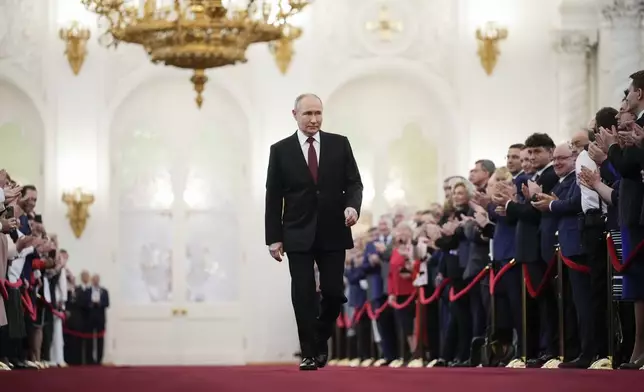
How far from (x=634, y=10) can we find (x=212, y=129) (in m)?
7.87

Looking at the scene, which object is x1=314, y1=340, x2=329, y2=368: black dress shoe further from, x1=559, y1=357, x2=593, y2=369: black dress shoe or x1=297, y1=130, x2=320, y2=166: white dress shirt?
x1=559, y1=357, x2=593, y2=369: black dress shoe

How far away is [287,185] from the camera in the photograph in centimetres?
1041

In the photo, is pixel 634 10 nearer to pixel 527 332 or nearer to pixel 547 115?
pixel 547 115

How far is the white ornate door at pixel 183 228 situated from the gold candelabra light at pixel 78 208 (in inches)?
31.9

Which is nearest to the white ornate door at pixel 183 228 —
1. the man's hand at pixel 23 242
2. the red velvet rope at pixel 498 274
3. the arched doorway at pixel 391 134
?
the arched doorway at pixel 391 134

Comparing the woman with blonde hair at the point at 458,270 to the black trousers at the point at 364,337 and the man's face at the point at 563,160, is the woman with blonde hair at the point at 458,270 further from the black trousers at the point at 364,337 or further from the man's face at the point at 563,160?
the black trousers at the point at 364,337

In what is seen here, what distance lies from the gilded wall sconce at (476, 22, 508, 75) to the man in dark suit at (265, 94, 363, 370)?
14.3m

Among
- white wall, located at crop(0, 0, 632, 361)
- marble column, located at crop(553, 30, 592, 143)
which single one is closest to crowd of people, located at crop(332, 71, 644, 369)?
marble column, located at crop(553, 30, 592, 143)

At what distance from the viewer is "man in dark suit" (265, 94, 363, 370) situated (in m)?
10.2

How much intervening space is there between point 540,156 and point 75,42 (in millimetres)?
13643

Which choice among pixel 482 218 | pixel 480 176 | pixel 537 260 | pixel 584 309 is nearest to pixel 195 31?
pixel 480 176

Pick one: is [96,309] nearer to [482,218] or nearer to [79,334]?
[79,334]

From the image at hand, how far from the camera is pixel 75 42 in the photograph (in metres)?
24.7

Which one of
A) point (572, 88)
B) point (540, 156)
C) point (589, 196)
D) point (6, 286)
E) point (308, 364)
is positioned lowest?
point (308, 364)
